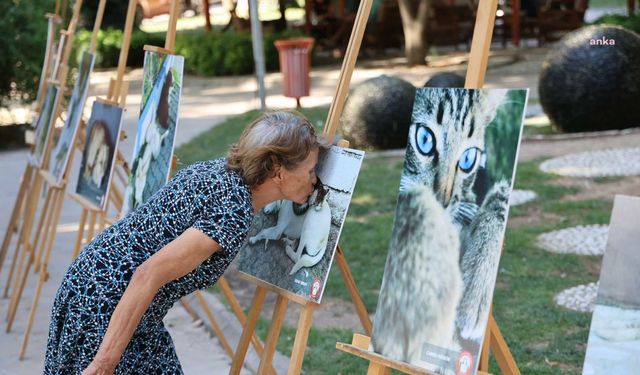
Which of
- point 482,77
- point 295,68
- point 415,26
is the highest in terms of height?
point 482,77

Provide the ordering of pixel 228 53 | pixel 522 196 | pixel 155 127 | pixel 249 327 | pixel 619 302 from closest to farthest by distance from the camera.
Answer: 1. pixel 619 302
2. pixel 249 327
3. pixel 155 127
4. pixel 522 196
5. pixel 228 53

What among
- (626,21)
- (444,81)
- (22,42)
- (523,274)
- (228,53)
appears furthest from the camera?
(228,53)

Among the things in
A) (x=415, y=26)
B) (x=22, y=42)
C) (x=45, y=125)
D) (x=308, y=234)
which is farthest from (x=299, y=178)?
A: (x=415, y=26)

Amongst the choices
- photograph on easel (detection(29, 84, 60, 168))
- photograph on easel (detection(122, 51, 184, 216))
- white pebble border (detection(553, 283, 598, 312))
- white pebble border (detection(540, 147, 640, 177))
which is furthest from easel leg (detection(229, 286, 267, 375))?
white pebble border (detection(540, 147, 640, 177))

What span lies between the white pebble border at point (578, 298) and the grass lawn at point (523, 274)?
0.06 meters

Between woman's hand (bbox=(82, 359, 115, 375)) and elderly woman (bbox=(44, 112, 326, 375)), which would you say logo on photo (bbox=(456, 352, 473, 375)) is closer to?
elderly woman (bbox=(44, 112, 326, 375))

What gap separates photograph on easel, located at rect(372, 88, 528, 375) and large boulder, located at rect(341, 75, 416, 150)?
794cm

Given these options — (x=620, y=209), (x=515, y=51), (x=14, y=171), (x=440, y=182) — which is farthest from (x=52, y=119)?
(x=515, y=51)

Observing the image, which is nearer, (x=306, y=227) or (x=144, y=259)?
(x=144, y=259)

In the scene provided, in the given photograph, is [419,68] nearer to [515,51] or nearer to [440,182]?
[515,51]

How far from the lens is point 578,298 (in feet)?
18.8

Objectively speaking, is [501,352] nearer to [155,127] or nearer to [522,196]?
[155,127]

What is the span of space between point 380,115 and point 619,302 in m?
8.69

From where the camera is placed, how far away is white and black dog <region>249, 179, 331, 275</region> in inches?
127
